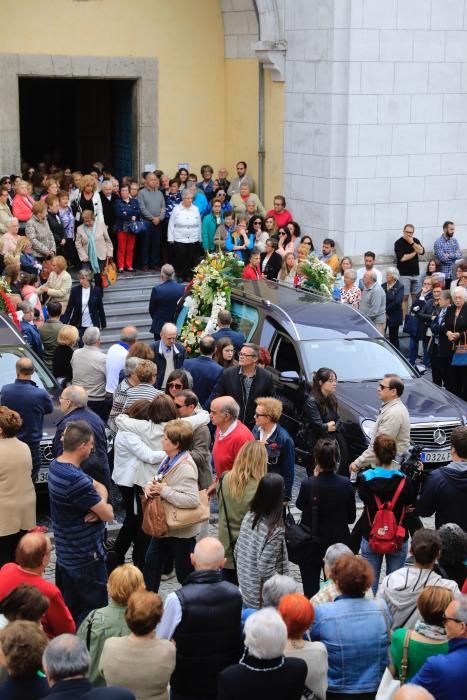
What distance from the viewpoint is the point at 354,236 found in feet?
64.2

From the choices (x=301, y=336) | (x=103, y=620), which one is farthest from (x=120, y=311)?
(x=103, y=620)

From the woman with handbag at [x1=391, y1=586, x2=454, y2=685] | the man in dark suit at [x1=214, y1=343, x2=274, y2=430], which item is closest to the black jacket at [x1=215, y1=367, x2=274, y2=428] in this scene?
the man in dark suit at [x1=214, y1=343, x2=274, y2=430]

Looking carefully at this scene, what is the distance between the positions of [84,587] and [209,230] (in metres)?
11.9

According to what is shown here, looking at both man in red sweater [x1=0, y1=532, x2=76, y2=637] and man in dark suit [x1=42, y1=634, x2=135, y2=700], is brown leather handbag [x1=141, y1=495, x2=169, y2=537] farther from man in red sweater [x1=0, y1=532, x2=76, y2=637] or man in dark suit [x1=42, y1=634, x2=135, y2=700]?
man in dark suit [x1=42, y1=634, x2=135, y2=700]

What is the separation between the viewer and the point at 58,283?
16.2 m

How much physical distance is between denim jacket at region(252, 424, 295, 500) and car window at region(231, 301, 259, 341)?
15.1 feet

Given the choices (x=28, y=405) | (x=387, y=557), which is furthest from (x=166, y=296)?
(x=387, y=557)

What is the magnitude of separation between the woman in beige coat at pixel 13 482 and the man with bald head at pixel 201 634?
8.55 ft

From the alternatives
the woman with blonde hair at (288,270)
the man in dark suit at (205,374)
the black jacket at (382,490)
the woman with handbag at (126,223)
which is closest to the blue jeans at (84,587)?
the black jacket at (382,490)

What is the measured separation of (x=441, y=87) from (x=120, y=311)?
21.9 feet

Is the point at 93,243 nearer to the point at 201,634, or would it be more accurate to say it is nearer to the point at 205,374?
the point at 205,374

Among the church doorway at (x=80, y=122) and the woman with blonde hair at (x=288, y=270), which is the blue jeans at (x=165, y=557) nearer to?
the woman with blonde hair at (x=288, y=270)

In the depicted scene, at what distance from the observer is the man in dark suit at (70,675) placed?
5258 millimetres

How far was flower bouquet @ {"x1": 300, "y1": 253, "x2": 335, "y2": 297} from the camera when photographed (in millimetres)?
15766
